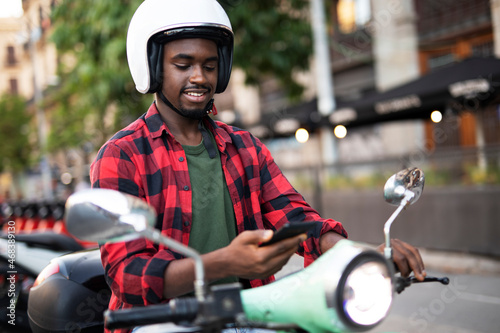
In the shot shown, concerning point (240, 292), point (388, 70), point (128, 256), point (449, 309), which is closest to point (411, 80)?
point (449, 309)

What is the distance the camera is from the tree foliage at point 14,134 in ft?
80.8

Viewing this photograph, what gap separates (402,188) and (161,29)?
2.83ft

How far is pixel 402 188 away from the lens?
138 cm

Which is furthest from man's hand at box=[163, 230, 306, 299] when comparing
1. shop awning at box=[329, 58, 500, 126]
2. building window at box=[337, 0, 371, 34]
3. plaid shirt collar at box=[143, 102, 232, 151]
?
building window at box=[337, 0, 371, 34]

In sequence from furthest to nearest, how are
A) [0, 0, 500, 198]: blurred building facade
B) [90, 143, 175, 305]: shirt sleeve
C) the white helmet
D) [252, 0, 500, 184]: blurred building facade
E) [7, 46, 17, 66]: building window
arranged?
1. [7, 46, 17, 66]: building window
2. [0, 0, 500, 198]: blurred building facade
3. [252, 0, 500, 184]: blurred building facade
4. the white helmet
5. [90, 143, 175, 305]: shirt sleeve

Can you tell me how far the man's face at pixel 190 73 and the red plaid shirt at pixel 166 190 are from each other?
111 mm

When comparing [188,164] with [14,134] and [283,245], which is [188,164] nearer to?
[283,245]

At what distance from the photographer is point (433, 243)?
24.1 ft

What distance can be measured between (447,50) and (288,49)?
13.2 ft

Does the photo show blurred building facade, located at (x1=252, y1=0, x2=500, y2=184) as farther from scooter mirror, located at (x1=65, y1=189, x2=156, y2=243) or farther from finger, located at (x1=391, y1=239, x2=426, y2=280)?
scooter mirror, located at (x1=65, y1=189, x2=156, y2=243)

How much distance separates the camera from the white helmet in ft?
5.26

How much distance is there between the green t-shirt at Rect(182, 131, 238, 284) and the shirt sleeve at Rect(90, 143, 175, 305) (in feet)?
0.53

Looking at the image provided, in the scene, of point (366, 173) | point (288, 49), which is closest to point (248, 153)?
point (366, 173)

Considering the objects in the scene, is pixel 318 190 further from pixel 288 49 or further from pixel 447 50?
pixel 447 50
